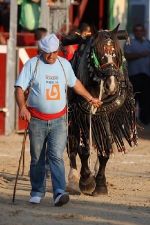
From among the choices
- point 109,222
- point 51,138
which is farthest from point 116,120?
point 109,222

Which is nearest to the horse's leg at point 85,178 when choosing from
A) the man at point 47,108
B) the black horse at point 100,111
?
the black horse at point 100,111

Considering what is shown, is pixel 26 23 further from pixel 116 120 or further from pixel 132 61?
pixel 116 120

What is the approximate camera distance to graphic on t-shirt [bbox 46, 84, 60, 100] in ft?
26.0

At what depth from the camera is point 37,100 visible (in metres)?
7.92

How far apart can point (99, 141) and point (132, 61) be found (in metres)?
8.13

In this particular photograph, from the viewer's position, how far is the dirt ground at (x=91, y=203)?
7.46 m

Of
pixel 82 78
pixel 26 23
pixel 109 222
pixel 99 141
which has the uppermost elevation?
→ pixel 26 23

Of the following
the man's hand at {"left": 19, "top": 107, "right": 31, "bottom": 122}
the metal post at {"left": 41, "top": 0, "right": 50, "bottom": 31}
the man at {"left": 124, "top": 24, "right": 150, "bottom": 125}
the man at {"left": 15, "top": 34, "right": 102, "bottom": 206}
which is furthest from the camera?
the man at {"left": 124, "top": 24, "right": 150, "bottom": 125}

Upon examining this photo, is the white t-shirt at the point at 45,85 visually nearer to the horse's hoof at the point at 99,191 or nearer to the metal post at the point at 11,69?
the horse's hoof at the point at 99,191

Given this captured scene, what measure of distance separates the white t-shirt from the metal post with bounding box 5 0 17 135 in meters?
5.89

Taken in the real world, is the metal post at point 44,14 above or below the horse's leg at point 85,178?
above

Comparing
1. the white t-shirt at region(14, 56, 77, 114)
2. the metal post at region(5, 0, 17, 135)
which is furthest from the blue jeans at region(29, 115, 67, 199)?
the metal post at region(5, 0, 17, 135)

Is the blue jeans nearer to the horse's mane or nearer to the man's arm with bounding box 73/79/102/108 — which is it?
the man's arm with bounding box 73/79/102/108

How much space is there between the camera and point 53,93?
7.93 metres
